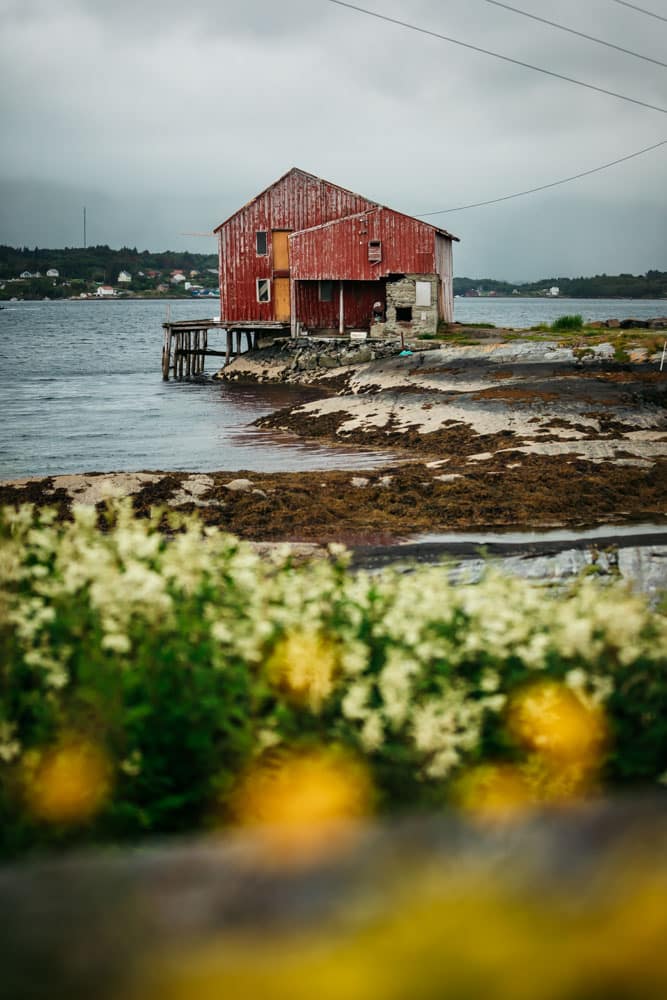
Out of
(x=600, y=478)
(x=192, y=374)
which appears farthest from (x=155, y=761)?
(x=192, y=374)

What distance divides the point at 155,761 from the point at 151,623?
28.2 inches

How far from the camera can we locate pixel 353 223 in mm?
46500

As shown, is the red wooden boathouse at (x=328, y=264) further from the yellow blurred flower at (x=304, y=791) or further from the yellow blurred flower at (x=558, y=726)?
the yellow blurred flower at (x=304, y=791)

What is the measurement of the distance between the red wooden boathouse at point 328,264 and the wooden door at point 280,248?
0.17ft

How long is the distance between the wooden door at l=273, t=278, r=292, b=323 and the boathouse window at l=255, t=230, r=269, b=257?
5.25 ft

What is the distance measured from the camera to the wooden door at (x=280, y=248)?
49.3 m

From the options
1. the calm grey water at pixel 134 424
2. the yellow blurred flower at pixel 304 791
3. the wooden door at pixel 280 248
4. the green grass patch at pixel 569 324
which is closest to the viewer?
the yellow blurred flower at pixel 304 791

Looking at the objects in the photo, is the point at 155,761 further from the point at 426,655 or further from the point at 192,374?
the point at 192,374

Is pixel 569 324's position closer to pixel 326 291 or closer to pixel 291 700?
pixel 326 291

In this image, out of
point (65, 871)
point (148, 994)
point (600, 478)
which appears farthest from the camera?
point (600, 478)

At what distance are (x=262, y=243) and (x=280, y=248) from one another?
1124 mm

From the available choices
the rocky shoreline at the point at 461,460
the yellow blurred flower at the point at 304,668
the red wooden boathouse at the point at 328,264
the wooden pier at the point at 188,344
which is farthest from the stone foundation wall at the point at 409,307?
the yellow blurred flower at the point at 304,668

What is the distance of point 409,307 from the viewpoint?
4609 centimetres

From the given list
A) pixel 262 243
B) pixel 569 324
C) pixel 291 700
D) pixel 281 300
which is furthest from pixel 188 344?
pixel 291 700
